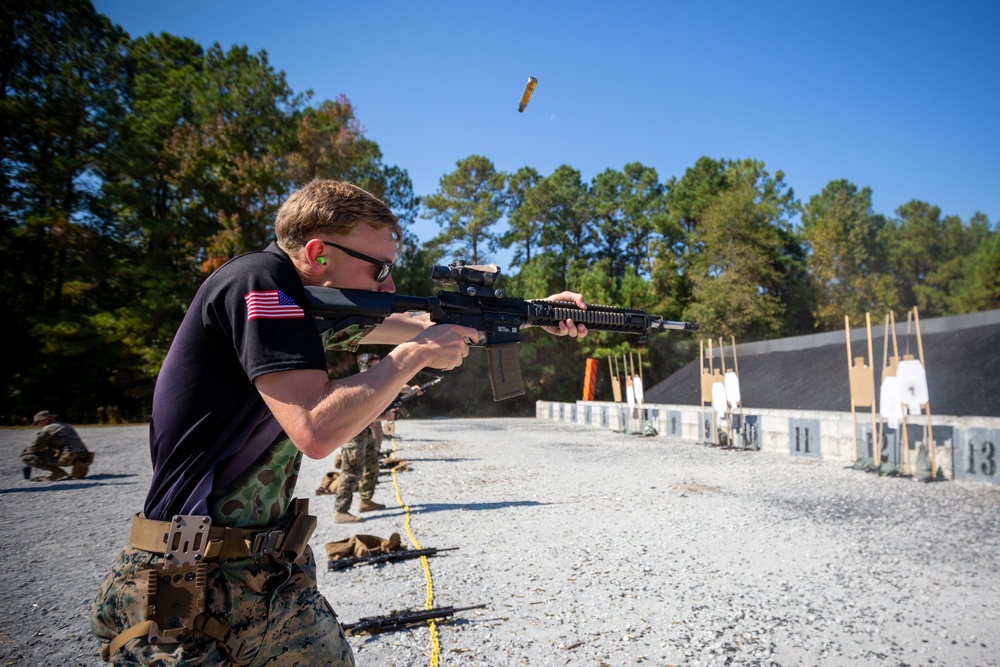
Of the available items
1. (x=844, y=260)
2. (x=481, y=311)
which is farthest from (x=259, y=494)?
(x=844, y=260)

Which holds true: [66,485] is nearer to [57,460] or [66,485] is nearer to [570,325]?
→ [57,460]

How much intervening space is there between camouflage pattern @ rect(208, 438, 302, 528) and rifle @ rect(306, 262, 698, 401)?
45cm

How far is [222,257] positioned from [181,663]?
2846 centimetres

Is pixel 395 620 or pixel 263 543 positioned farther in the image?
pixel 395 620

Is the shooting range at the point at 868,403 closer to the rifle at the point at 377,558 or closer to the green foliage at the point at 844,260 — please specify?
the rifle at the point at 377,558

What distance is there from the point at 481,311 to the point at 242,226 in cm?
2854

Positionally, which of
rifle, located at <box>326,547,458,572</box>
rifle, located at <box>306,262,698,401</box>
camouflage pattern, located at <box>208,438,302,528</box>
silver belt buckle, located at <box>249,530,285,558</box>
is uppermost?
rifle, located at <box>306,262,698,401</box>

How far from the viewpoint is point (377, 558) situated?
5.34m

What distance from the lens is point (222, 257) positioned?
1059 inches

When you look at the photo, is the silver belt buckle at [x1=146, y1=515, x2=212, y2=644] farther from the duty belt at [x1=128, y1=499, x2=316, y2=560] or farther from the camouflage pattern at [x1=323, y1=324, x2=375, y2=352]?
the camouflage pattern at [x1=323, y1=324, x2=375, y2=352]

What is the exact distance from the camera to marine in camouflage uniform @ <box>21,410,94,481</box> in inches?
372

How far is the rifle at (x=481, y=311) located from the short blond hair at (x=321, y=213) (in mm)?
191

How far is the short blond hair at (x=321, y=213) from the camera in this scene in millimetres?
1832

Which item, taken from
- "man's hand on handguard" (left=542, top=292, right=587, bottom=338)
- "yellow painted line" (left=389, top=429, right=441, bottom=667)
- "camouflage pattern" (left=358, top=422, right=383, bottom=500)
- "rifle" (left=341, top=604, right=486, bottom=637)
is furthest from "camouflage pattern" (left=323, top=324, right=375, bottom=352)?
"camouflage pattern" (left=358, top=422, right=383, bottom=500)
